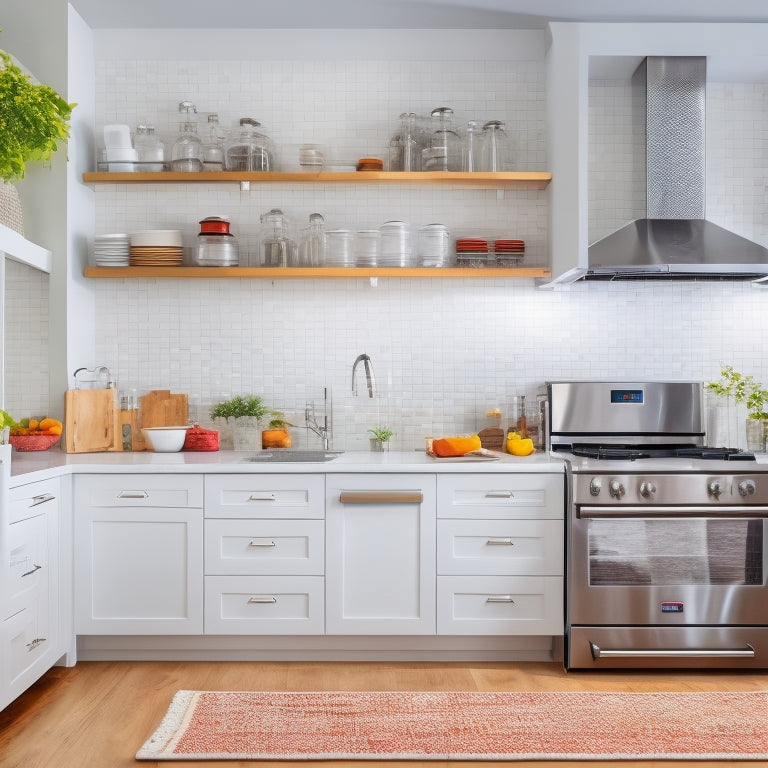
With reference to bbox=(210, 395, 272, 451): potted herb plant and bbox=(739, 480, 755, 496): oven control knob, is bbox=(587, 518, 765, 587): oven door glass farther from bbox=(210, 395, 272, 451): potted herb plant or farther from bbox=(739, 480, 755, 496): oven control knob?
bbox=(210, 395, 272, 451): potted herb plant

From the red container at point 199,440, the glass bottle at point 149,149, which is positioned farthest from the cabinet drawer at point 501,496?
the glass bottle at point 149,149

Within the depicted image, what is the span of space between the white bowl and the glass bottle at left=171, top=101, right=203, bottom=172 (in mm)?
1284

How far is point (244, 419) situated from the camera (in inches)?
155

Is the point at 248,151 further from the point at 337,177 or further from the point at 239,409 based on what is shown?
the point at 239,409

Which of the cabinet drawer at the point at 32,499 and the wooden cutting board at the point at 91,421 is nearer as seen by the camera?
the cabinet drawer at the point at 32,499

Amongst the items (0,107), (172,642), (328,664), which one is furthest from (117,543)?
(0,107)

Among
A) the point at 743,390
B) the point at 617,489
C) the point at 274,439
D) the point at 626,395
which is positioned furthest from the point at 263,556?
the point at 743,390

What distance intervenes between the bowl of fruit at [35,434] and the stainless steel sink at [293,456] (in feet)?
3.05

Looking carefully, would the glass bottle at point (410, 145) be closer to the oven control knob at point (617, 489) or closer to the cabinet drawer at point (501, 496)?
the cabinet drawer at point (501, 496)

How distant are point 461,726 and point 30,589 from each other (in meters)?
1.64

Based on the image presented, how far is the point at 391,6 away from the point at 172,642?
3.07 meters

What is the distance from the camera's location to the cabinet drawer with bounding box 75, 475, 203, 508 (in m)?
3.40

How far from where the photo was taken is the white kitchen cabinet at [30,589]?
277 centimetres

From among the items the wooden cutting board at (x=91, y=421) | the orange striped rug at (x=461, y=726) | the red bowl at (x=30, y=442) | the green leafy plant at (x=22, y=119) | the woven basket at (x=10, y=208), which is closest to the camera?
the orange striped rug at (x=461, y=726)
